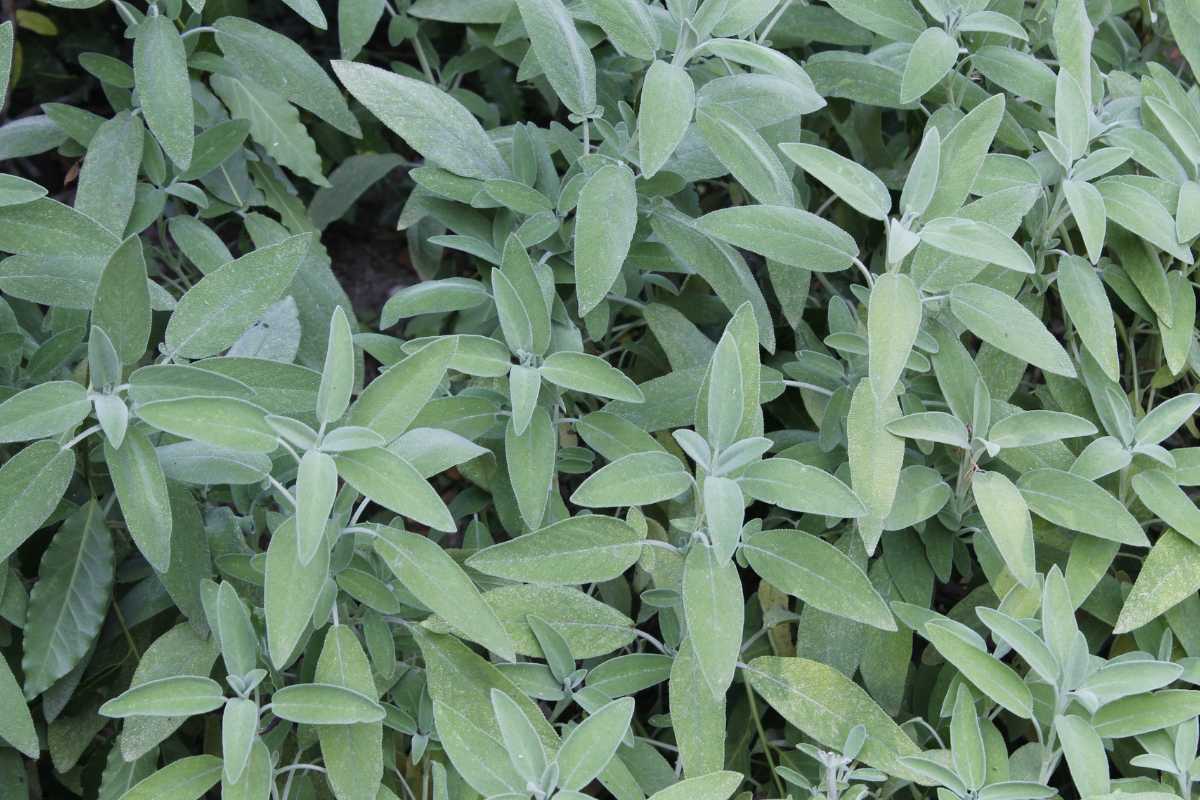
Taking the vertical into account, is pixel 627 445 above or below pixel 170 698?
above

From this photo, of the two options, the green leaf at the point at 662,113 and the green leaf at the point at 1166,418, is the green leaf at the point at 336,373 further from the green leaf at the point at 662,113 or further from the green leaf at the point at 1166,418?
the green leaf at the point at 1166,418

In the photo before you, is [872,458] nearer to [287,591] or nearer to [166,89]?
[287,591]

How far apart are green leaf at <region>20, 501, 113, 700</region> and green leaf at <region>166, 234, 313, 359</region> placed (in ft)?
0.83

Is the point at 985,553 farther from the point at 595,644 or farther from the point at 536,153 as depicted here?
the point at 536,153

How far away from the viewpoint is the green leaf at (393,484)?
0.97 m

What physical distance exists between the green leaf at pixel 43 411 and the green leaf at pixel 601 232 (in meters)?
0.45

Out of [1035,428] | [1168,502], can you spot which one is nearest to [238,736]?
[1035,428]

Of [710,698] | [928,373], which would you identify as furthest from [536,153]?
[710,698]

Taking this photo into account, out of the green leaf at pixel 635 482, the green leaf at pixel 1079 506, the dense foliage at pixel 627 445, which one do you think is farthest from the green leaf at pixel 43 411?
the green leaf at pixel 1079 506

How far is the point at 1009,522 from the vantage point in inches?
44.0

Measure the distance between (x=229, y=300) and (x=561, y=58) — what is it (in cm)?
45

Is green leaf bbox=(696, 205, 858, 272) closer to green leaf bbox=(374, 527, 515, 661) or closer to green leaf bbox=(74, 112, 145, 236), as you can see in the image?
green leaf bbox=(374, 527, 515, 661)

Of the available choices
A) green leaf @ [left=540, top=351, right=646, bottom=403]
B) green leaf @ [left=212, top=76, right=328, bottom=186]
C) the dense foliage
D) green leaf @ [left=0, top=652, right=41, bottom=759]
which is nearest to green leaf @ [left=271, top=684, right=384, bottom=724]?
the dense foliage

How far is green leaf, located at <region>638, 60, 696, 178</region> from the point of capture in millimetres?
1116
